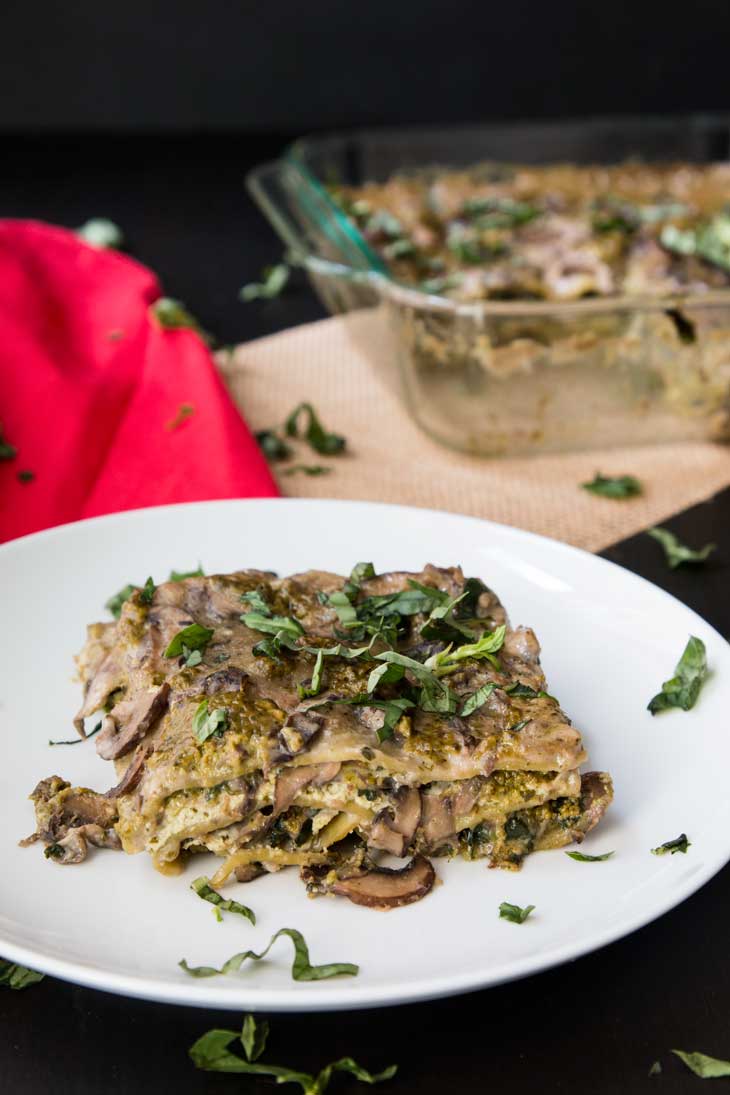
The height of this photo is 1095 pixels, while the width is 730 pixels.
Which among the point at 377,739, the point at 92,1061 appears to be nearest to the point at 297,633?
the point at 377,739

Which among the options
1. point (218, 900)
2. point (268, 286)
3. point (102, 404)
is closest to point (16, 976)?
point (218, 900)

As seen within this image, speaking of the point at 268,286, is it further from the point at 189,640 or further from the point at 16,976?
the point at 16,976

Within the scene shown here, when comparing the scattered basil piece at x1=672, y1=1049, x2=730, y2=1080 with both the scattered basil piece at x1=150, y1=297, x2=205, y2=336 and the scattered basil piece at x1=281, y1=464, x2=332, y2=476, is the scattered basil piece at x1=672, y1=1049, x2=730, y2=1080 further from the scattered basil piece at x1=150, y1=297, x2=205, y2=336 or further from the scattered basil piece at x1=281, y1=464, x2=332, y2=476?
the scattered basil piece at x1=150, y1=297, x2=205, y2=336

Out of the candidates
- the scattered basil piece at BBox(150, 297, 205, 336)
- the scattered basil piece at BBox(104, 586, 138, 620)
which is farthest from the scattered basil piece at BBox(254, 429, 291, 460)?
the scattered basil piece at BBox(104, 586, 138, 620)

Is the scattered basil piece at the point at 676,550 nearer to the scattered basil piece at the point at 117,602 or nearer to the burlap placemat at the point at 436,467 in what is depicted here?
the burlap placemat at the point at 436,467

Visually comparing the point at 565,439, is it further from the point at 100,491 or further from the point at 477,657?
the point at 477,657

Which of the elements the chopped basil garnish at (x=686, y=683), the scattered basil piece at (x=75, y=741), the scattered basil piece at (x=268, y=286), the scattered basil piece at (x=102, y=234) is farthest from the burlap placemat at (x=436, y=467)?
the scattered basil piece at (x=75, y=741)
